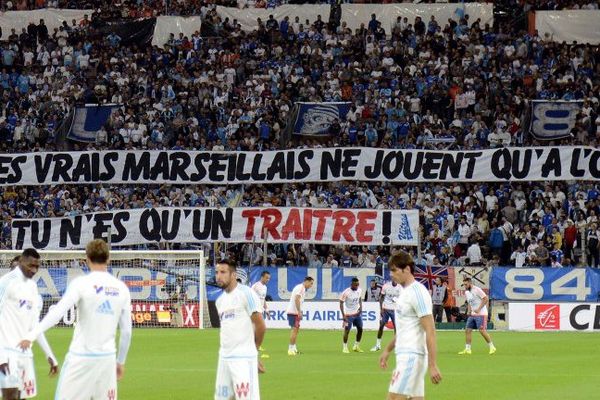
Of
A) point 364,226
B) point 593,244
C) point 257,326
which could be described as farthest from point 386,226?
point 257,326

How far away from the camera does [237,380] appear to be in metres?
14.0

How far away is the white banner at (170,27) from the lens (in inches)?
2357

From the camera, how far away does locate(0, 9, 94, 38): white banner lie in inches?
2443

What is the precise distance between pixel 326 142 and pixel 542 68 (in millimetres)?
9123

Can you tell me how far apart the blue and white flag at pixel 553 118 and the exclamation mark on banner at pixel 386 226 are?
8.51m

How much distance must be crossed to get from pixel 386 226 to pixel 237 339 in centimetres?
2993

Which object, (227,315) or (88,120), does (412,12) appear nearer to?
(88,120)

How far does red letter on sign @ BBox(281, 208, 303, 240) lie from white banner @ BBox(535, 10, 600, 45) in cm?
1742

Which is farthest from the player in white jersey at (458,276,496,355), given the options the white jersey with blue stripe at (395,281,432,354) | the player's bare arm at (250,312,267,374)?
the player's bare arm at (250,312,267,374)

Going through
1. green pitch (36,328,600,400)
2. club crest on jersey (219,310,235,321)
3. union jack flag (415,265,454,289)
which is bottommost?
green pitch (36,328,600,400)

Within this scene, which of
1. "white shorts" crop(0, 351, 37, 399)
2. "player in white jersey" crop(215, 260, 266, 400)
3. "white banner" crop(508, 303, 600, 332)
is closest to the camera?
"player in white jersey" crop(215, 260, 266, 400)

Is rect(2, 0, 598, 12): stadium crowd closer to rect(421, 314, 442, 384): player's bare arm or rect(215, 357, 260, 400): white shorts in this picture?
rect(421, 314, 442, 384): player's bare arm

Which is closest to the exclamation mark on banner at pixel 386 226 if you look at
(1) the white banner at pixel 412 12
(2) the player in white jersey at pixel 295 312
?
(2) the player in white jersey at pixel 295 312

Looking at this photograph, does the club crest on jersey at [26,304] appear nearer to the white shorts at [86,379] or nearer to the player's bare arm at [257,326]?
the player's bare arm at [257,326]
